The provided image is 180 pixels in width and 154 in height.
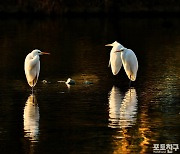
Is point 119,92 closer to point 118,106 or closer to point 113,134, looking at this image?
point 118,106

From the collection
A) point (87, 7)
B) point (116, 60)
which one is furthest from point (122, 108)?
point (87, 7)

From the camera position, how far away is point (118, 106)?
61.2ft

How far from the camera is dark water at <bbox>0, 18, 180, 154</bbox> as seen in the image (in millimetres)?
15109

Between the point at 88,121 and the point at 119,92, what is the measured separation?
4059mm

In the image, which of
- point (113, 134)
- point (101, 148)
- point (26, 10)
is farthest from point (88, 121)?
point (26, 10)

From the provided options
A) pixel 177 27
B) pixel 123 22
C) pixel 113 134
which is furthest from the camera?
pixel 123 22

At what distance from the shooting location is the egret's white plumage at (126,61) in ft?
73.0

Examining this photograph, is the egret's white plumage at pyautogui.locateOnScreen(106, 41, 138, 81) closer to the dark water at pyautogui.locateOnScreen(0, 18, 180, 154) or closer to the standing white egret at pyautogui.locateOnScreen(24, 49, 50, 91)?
the dark water at pyautogui.locateOnScreen(0, 18, 180, 154)

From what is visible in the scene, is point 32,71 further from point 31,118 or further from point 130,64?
point 31,118

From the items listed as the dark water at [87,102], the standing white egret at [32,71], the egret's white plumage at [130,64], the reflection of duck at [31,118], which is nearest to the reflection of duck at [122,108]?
the dark water at [87,102]

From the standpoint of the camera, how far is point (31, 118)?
684 inches

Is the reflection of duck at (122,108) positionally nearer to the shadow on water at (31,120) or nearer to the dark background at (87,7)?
the shadow on water at (31,120)

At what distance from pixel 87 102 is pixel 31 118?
225cm

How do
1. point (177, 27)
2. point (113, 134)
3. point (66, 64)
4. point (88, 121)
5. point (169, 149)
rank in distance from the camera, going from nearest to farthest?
point (169, 149)
point (113, 134)
point (88, 121)
point (66, 64)
point (177, 27)
